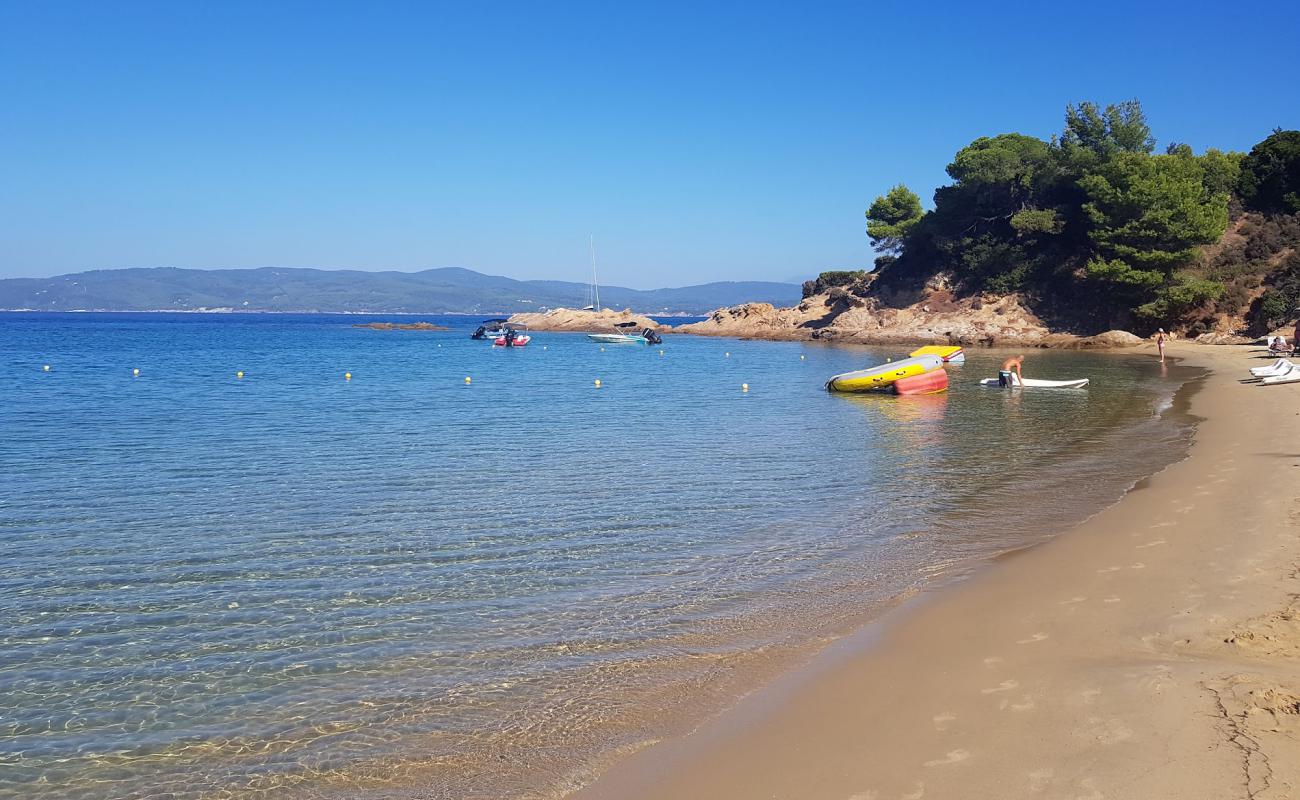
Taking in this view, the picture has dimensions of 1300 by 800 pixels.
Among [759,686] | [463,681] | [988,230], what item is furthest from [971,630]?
[988,230]

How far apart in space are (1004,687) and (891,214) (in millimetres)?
88541

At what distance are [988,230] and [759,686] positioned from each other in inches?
2842

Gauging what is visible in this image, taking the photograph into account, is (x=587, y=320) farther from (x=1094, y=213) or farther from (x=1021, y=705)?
(x=1021, y=705)

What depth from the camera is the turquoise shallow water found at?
19.6 ft

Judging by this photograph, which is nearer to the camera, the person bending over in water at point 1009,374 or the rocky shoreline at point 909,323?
the person bending over in water at point 1009,374

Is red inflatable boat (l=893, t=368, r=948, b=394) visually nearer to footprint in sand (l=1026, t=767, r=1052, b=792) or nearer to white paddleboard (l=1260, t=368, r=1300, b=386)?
white paddleboard (l=1260, t=368, r=1300, b=386)

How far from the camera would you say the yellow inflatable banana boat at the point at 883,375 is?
31219mm

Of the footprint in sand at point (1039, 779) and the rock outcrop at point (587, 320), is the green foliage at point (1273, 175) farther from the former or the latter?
the footprint in sand at point (1039, 779)

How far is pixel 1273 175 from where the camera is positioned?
6294cm

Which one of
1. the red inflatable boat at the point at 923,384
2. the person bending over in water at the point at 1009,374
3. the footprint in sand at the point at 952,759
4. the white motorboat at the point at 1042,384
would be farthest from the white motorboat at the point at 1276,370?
the footprint in sand at the point at 952,759

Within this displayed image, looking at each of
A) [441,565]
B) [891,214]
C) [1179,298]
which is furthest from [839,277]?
[441,565]

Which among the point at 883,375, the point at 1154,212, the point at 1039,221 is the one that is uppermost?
the point at 1039,221

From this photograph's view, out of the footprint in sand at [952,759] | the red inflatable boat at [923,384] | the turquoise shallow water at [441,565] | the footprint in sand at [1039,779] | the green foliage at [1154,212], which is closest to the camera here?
the footprint in sand at [1039,779]

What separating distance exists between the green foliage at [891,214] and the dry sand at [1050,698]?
79.6m
